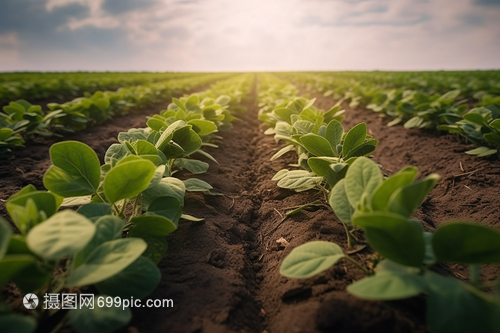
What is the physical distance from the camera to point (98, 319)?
3.14ft

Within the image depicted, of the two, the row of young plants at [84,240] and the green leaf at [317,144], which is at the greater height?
the green leaf at [317,144]

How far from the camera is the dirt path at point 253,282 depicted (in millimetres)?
1065

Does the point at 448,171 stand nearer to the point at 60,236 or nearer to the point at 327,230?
the point at 327,230

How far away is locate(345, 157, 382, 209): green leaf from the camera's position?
3.78ft

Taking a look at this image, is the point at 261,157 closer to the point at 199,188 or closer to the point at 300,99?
the point at 300,99

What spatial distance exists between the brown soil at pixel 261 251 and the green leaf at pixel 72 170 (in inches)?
21.9

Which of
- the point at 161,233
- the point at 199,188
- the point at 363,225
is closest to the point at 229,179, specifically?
the point at 199,188

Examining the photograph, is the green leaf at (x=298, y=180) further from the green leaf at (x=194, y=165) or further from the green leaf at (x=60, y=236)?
the green leaf at (x=60, y=236)

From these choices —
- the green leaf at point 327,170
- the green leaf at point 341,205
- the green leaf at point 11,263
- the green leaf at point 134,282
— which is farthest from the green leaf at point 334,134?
the green leaf at point 11,263

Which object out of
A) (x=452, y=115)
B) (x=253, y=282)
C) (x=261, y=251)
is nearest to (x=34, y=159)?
(x=261, y=251)

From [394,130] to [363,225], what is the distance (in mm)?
4343

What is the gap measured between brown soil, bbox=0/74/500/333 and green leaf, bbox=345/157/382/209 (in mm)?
391

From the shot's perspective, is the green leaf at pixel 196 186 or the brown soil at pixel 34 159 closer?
the green leaf at pixel 196 186

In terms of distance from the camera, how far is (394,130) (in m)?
4.72
